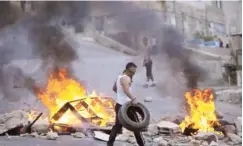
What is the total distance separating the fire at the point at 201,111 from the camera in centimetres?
494

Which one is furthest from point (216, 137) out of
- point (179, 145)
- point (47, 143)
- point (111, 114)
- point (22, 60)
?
point (22, 60)

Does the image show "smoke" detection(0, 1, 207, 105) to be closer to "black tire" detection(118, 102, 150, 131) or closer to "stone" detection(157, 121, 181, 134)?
"stone" detection(157, 121, 181, 134)

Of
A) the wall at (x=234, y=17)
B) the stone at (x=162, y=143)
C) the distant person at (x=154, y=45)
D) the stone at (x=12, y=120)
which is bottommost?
the stone at (x=162, y=143)

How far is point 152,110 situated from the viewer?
189 inches

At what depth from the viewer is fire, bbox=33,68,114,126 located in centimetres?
464

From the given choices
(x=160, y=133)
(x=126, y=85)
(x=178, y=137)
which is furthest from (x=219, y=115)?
(x=126, y=85)

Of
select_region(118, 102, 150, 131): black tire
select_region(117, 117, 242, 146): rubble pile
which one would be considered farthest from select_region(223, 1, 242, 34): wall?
select_region(118, 102, 150, 131): black tire

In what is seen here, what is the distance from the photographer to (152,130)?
15.3ft

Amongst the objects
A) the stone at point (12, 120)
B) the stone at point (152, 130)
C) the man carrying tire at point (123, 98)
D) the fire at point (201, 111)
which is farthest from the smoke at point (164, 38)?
the stone at point (12, 120)

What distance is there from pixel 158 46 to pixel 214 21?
0.84 meters

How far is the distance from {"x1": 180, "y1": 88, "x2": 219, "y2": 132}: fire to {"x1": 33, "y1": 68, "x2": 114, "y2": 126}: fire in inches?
36.7

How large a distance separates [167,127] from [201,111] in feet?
1.90

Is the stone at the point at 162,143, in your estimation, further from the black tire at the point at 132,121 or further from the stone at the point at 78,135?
the stone at the point at 78,135

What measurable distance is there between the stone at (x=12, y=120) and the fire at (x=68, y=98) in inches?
10.8
